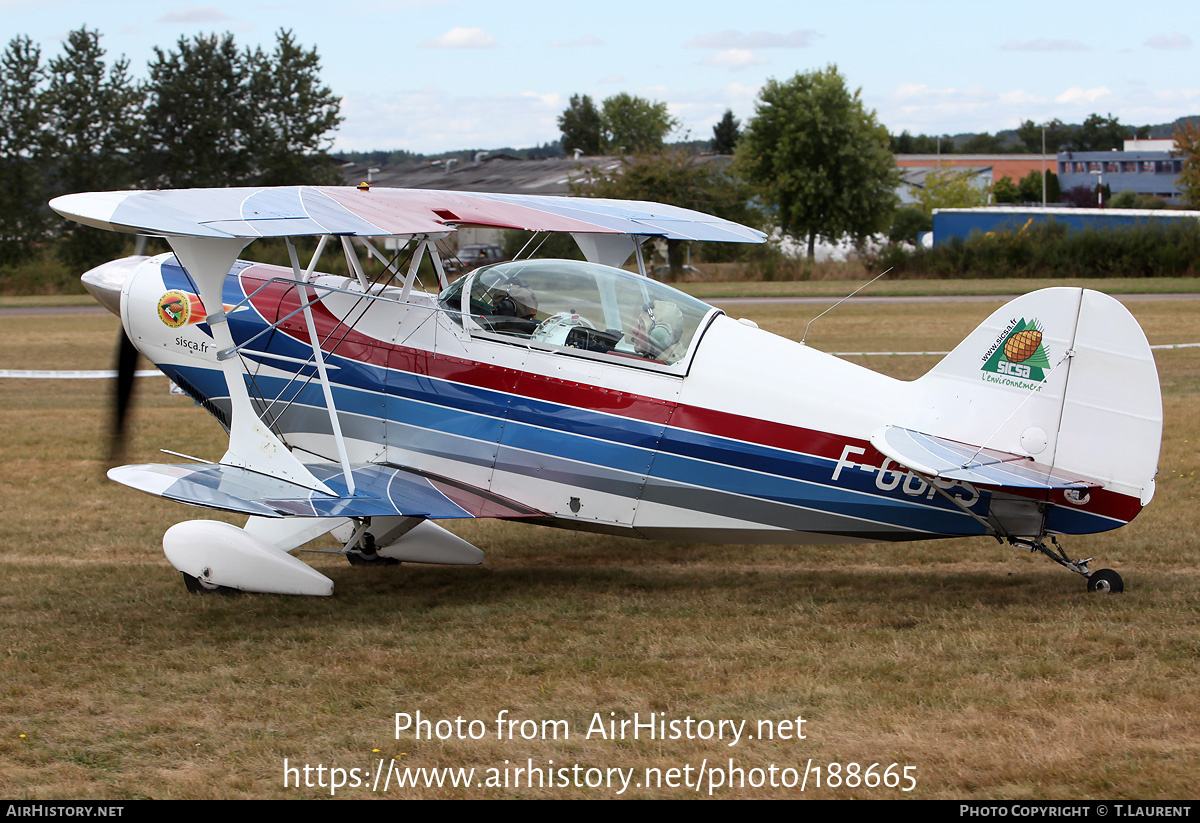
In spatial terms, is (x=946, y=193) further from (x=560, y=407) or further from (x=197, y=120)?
(x=560, y=407)

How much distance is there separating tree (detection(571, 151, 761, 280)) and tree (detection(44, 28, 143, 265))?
2088 cm

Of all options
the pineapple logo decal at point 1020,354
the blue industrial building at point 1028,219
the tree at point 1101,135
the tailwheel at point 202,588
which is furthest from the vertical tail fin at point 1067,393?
the tree at point 1101,135

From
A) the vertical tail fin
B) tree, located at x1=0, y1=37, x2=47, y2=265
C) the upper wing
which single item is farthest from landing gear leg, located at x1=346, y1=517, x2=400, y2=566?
tree, located at x1=0, y1=37, x2=47, y2=265

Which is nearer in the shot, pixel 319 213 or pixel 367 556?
pixel 319 213

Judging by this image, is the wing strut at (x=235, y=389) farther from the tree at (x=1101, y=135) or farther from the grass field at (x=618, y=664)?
the tree at (x=1101, y=135)

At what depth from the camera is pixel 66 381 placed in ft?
55.0

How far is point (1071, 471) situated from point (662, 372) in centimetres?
225

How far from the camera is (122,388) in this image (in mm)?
7578

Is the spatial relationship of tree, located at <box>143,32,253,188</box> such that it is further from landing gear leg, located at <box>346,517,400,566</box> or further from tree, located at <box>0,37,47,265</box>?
landing gear leg, located at <box>346,517,400,566</box>

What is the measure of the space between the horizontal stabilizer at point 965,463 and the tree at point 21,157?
4750 centimetres

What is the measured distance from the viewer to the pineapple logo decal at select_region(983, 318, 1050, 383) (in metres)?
5.75

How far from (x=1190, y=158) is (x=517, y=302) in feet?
178

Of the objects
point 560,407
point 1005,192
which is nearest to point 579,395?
point 560,407

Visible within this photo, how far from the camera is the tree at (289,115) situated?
51.2 meters
